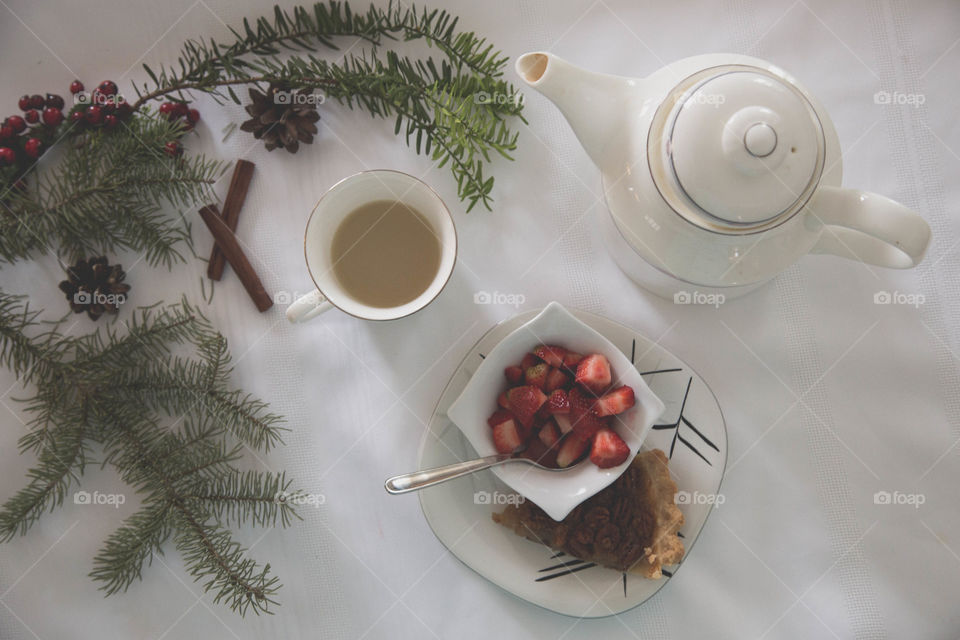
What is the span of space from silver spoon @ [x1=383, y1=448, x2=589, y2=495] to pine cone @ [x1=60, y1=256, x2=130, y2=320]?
0.43 m

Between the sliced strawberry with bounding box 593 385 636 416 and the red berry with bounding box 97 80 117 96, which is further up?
the red berry with bounding box 97 80 117 96

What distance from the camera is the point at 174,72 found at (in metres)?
0.82

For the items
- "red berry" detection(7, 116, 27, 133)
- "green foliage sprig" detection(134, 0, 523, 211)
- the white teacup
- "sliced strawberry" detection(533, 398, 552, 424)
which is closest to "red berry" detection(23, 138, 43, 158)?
"red berry" detection(7, 116, 27, 133)

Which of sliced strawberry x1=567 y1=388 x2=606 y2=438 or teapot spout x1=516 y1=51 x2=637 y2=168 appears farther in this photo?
sliced strawberry x1=567 y1=388 x2=606 y2=438

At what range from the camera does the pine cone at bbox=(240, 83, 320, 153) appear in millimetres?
813

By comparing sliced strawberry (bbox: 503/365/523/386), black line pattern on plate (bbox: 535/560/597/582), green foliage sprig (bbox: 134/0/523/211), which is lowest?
black line pattern on plate (bbox: 535/560/597/582)

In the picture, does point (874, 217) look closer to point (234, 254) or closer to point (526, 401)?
point (526, 401)

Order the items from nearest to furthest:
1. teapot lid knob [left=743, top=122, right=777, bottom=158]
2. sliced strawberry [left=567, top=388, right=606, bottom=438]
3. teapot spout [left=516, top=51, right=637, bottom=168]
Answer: teapot lid knob [left=743, top=122, right=777, bottom=158]
teapot spout [left=516, top=51, right=637, bottom=168]
sliced strawberry [left=567, top=388, right=606, bottom=438]

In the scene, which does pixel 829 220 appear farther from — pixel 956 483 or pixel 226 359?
pixel 226 359

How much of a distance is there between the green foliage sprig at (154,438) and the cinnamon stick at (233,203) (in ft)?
0.21

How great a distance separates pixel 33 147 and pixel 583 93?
672 millimetres

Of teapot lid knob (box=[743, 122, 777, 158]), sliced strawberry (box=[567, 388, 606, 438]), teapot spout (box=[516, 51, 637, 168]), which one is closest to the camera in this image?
teapot lid knob (box=[743, 122, 777, 158])

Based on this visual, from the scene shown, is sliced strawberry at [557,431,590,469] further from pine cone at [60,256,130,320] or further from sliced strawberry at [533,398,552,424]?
pine cone at [60,256,130,320]

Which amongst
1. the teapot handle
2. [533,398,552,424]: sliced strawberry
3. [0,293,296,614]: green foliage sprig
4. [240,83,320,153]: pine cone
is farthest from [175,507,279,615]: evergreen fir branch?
the teapot handle
